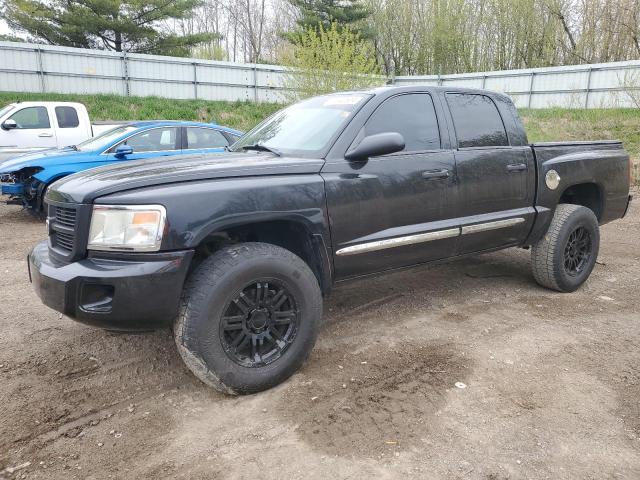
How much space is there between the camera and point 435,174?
3.74 metres

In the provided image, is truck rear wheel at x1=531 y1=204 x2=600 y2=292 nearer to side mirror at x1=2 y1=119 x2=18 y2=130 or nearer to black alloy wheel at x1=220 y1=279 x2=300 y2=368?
black alloy wheel at x1=220 y1=279 x2=300 y2=368

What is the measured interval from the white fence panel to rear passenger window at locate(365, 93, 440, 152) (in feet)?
44.1

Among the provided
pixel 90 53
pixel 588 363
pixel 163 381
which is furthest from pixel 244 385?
pixel 90 53

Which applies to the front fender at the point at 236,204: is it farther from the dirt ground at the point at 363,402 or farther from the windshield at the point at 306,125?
the dirt ground at the point at 363,402

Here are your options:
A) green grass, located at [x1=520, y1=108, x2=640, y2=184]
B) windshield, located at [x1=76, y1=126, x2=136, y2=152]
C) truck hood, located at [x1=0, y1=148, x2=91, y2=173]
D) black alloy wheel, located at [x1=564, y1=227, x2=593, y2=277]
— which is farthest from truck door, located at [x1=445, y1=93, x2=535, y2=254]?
green grass, located at [x1=520, y1=108, x2=640, y2=184]

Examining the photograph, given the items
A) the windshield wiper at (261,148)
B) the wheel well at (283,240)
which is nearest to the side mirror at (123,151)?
the windshield wiper at (261,148)

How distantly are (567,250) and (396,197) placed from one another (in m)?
2.25

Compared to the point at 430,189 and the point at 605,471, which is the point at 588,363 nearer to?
the point at 605,471

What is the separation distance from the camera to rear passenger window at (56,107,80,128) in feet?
34.8

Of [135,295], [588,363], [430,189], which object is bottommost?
[588,363]

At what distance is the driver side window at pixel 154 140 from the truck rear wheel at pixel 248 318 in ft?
19.1

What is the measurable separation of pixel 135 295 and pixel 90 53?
61.9ft

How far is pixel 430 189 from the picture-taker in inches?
146

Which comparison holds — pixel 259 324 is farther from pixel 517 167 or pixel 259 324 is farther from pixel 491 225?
pixel 517 167
